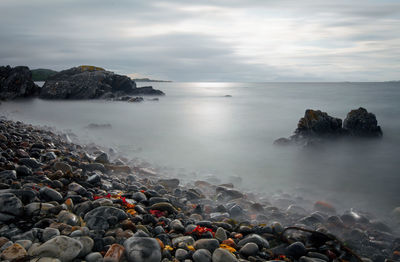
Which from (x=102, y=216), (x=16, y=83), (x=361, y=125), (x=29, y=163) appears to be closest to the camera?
(x=102, y=216)

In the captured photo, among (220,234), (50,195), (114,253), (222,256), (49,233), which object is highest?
(50,195)

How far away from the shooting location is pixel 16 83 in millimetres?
39156

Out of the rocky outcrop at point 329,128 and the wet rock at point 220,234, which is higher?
the rocky outcrop at point 329,128

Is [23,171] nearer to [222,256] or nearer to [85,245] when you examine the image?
[85,245]

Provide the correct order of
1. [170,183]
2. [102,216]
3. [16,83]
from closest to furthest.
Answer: [102,216] → [170,183] → [16,83]

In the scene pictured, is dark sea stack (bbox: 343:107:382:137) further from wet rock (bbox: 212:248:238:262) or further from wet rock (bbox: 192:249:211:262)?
wet rock (bbox: 192:249:211:262)

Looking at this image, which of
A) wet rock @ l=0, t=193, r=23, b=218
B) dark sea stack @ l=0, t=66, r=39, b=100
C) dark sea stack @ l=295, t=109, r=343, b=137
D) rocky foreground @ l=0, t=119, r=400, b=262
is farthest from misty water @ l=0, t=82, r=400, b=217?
dark sea stack @ l=0, t=66, r=39, b=100

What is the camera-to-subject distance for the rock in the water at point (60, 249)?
10.1ft

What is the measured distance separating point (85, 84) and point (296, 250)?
4363 centimetres

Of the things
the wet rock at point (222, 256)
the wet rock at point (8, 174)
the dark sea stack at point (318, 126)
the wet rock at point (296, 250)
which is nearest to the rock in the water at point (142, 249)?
the wet rock at point (222, 256)

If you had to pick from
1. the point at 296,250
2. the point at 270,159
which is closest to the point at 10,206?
the point at 296,250

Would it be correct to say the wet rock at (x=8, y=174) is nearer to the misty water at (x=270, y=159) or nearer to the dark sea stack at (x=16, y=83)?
the misty water at (x=270, y=159)

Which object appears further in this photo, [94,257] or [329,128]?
[329,128]

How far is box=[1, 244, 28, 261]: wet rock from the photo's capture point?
2.98 m
